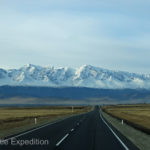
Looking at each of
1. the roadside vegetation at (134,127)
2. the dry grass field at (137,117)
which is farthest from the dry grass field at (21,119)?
the dry grass field at (137,117)

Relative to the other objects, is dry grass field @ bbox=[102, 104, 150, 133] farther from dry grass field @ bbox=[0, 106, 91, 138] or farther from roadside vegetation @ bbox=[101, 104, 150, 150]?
dry grass field @ bbox=[0, 106, 91, 138]

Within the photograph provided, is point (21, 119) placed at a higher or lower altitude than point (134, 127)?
lower

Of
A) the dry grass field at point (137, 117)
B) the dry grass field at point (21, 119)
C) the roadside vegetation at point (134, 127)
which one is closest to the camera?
the roadside vegetation at point (134, 127)

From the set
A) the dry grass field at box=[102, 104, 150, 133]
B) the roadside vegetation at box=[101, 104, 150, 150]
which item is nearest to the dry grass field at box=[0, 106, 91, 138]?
the roadside vegetation at box=[101, 104, 150, 150]

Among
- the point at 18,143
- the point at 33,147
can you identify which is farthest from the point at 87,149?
the point at 18,143

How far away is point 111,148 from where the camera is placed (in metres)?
19.2

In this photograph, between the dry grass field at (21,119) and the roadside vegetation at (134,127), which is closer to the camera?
the roadside vegetation at (134,127)

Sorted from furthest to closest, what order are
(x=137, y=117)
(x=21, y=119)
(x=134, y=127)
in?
1. (x=137, y=117)
2. (x=21, y=119)
3. (x=134, y=127)

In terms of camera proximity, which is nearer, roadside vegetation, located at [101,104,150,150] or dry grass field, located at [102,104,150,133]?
roadside vegetation, located at [101,104,150,150]

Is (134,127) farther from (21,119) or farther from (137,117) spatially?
(137,117)

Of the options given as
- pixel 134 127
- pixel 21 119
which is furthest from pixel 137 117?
pixel 134 127

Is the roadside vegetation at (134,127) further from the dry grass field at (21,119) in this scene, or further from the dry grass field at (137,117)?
the dry grass field at (21,119)

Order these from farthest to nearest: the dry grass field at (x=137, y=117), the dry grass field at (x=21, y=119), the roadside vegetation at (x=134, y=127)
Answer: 1. the dry grass field at (x=137, y=117)
2. the dry grass field at (x=21, y=119)
3. the roadside vegetation at (x=134, y=127)

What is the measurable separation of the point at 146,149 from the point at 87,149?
10.7ft
